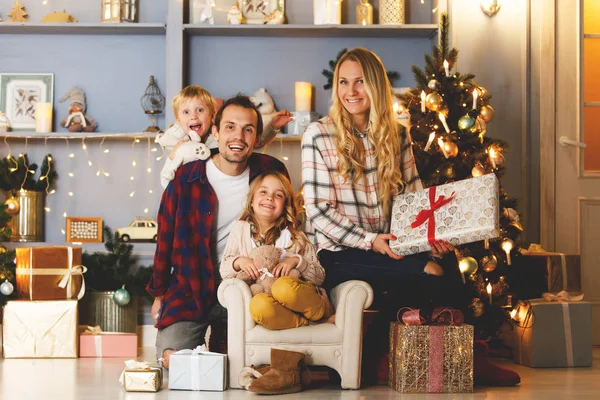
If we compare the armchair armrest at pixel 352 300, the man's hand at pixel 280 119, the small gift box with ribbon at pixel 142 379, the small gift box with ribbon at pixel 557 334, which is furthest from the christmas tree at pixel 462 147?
the small gift box with ribbon at pixel 142 379

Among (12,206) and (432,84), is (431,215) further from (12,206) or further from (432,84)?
(12,206)

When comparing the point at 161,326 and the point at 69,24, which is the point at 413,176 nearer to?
the point at 161,326

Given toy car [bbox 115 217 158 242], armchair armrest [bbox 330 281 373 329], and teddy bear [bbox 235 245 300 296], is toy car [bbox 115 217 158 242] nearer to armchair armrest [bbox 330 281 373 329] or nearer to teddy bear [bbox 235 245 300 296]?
teddy bear [bbox 235 245 300 296]

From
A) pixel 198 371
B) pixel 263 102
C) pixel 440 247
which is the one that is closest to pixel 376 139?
pixel 440 247

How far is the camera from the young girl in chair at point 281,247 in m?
3.17

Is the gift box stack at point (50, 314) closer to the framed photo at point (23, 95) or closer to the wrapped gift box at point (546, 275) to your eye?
the framed photo at point (23, 95)

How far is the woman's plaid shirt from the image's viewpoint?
334 centimetres

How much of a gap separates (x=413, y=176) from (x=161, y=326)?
3.93 ft

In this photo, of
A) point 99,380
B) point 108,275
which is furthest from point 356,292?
point 108,275

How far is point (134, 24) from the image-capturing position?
4762 millimetres

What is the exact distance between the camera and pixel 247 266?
10.8ft

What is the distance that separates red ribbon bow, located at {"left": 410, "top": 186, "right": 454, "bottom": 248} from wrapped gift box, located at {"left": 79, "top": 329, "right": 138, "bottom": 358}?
183 cm

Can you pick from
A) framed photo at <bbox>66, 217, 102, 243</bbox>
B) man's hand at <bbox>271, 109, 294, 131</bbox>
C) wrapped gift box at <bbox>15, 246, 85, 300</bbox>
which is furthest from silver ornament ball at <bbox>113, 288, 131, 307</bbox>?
man's hand at <bbox>271, 109, 294, 131</bbox>

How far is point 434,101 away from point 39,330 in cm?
220
